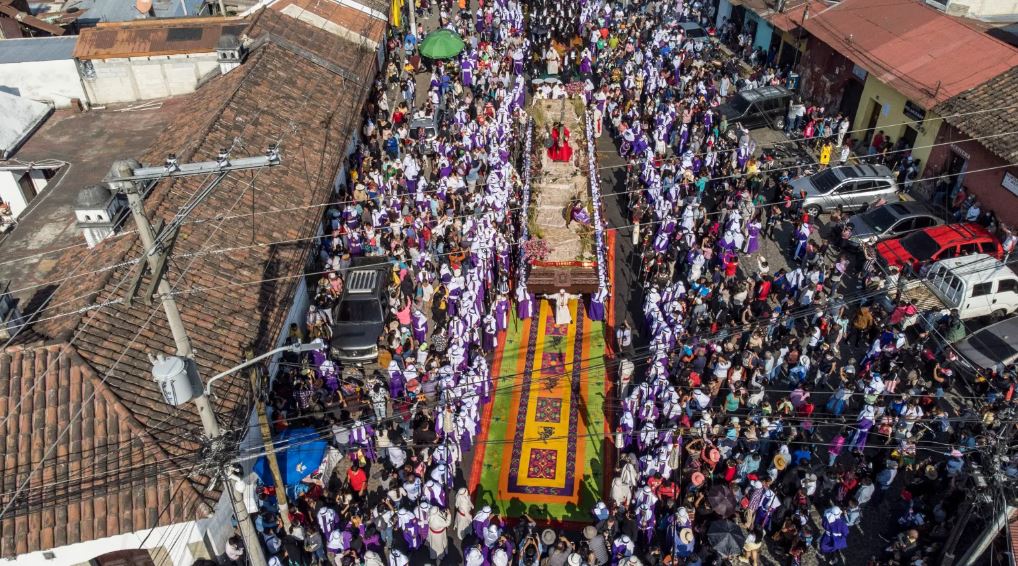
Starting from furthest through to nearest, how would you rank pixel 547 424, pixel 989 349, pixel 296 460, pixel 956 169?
pixel 956 169, pixel 989 349, pixel 547 424, pixel 296 460

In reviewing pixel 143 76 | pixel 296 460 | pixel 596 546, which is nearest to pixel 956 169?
pixel 596 546

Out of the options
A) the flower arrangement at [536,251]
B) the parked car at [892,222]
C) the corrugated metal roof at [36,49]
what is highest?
the corrugated metal roof at [36,49]

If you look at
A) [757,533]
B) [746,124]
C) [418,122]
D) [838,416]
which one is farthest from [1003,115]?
[418,122]

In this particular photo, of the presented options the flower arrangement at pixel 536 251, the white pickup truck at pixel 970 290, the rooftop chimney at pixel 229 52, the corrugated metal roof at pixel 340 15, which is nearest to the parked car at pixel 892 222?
the white pickup truck at pixel 970 290

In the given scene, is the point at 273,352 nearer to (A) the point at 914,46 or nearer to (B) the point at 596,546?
(B) the point at 596,546

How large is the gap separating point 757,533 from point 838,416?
12.4ft

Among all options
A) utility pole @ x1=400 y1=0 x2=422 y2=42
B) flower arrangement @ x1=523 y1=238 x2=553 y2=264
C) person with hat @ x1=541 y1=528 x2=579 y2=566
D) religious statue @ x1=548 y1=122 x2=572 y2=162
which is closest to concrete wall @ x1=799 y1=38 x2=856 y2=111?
religious statue @ x1=548 y1=122 x2=572 y2=162

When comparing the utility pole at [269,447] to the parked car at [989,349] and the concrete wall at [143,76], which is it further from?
the concrete wall at [143,76]

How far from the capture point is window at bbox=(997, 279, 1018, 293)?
798 inches

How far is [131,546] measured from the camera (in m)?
13.5

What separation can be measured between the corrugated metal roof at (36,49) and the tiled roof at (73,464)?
702 inches

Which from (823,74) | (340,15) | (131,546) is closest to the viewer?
(131,546)

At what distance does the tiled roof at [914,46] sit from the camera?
2636 centimetres

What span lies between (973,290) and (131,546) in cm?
1930
